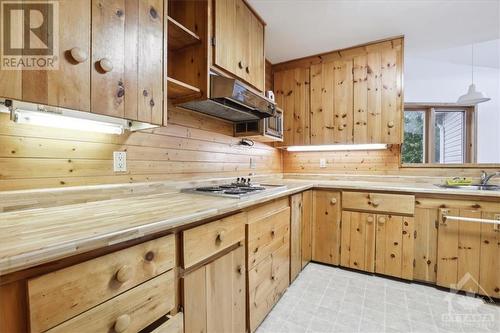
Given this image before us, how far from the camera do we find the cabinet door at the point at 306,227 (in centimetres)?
241

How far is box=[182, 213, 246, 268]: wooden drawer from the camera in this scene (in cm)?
100

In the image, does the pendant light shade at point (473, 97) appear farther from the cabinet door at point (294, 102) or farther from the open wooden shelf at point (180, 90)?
the open wooden shelf at point (180, 90)

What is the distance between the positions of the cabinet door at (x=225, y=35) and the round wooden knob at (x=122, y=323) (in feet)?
4.93

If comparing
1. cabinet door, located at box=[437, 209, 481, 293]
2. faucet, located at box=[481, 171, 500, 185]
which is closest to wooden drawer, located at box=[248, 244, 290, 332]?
cabinet door, located at box=[437, 209, 481, 293]

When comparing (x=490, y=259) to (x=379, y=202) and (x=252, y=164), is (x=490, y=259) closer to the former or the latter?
(x=379, y=202)


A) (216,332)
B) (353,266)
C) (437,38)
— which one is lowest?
(353,266)

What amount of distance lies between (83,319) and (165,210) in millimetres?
460

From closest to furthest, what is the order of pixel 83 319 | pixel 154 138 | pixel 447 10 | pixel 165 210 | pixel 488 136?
pixel 83 319 → pixel 165 210 → pixel 154 138 → pixel 447 10 → pixel 488 136

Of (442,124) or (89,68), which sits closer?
(89,68)

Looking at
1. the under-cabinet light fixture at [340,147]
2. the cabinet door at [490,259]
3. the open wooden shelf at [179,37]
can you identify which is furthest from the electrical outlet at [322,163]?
the open wooden shelf at [179,37]

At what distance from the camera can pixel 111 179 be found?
1349 mm

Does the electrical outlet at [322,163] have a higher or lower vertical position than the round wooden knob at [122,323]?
higher

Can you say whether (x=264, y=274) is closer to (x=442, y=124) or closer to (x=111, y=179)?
(x=111, y=179)

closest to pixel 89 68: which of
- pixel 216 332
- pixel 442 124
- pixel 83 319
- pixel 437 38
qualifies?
pixel 83 319
